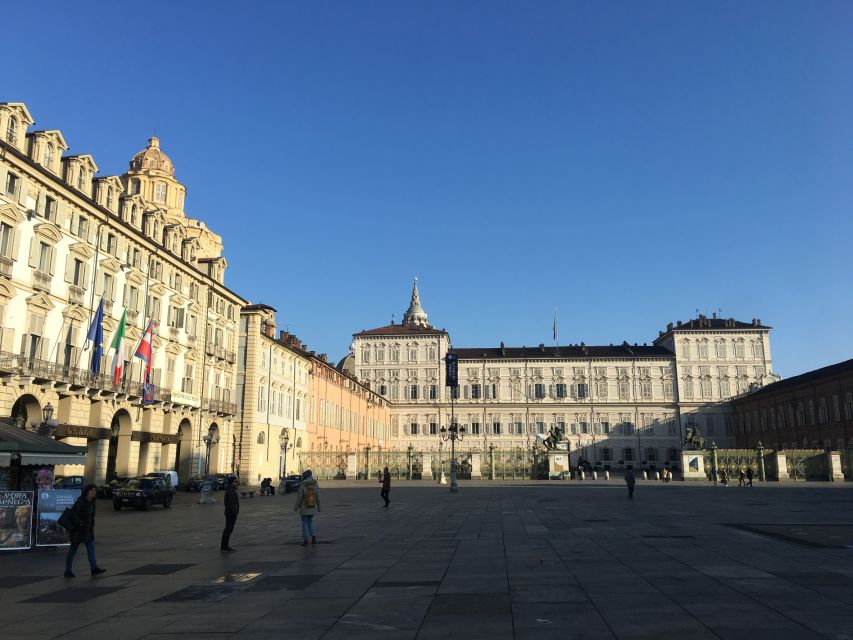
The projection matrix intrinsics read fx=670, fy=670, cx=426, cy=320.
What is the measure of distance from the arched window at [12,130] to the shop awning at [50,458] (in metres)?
19.5

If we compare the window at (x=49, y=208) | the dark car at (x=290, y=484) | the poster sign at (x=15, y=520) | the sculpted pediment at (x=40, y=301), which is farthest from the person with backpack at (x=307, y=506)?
the dark car at (x=290, y=484)

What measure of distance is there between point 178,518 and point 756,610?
24.4m

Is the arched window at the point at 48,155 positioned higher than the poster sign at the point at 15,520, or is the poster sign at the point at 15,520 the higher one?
the arched window at the point at 48,155

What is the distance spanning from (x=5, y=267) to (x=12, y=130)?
22.9 feet

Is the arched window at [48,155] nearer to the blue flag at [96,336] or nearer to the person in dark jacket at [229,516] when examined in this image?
the blue flag at [96,336]

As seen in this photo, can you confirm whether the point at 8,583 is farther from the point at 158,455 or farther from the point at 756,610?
the point at 158,455

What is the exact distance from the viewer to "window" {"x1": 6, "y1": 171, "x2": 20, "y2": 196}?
32188mm

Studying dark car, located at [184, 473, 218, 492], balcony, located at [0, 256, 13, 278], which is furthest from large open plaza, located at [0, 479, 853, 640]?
dark car, located at [184, 473, 218, 492]

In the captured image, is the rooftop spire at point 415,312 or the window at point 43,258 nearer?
Result: the window at point 43,258

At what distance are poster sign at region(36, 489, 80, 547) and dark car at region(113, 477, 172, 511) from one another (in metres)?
14.8

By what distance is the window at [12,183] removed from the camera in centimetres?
3219

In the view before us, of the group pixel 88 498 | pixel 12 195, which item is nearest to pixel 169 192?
pixel 12 195

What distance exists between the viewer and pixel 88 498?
43.8ft

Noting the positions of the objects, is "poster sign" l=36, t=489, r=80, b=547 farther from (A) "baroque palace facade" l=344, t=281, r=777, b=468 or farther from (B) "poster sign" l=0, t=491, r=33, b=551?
(A) "baroque palace facade" l=344, t=281, r=777, b=468
